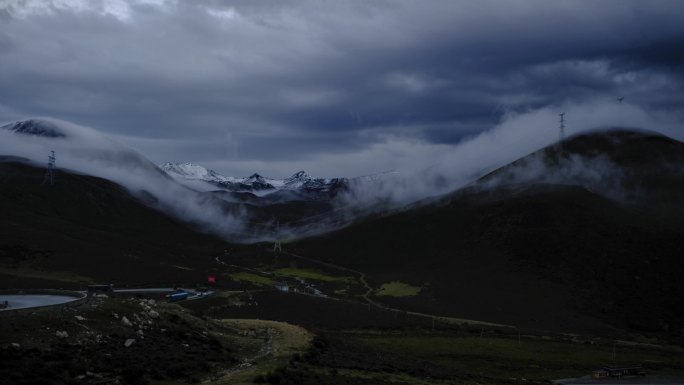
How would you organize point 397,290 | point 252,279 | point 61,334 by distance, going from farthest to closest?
point 252,279
point 397,290
point 61,334

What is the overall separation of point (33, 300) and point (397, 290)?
9125 cm

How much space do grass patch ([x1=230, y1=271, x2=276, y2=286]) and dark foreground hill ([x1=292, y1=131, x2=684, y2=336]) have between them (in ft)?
85.0

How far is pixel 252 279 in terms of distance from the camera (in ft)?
457

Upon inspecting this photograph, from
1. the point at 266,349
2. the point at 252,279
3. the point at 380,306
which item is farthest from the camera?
the point at 252,279

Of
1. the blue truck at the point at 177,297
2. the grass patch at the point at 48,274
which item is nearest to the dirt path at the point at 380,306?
the blue truck at the point at 177,297

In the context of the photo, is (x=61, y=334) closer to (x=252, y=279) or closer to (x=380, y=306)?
(x=380, y=306)

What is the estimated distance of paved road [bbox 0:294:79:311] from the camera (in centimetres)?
4141

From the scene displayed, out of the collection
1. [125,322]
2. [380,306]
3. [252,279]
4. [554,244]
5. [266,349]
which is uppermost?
[554,244]

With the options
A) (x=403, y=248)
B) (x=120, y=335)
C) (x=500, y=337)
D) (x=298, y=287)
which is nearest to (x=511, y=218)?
(x=403, y=248)

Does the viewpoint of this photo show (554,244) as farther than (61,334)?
Yes

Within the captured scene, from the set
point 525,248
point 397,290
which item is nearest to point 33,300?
point 397,290

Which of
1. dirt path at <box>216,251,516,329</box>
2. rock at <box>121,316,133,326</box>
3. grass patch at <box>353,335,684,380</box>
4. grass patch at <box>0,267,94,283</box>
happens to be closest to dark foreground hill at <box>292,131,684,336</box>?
dirt path at <box>216,251,516,329</box>

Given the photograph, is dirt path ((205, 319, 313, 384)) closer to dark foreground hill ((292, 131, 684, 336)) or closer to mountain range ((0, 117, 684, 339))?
mountain range ((0, 117, 684, 339))

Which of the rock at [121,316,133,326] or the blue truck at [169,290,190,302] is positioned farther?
the blue truck at [169,290,190,302]
